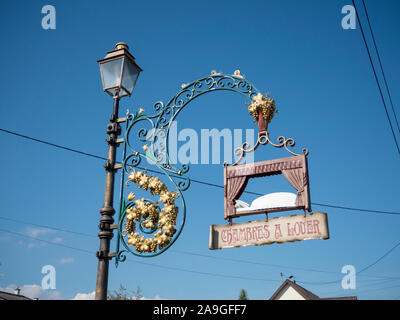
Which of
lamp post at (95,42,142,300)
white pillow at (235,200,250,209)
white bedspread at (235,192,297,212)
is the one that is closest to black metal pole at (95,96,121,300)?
lamp post at (95,42,142,300)

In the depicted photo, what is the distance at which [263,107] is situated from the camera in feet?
17.8

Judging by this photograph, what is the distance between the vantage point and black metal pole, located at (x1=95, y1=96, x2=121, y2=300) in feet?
17.0

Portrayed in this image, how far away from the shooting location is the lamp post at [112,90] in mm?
5449

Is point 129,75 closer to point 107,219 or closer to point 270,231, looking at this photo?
point 107,219

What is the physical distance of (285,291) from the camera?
2767 cm

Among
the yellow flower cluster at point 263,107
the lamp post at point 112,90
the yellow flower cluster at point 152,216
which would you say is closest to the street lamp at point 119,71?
the lamp post at point 112,90

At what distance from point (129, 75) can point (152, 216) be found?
2147 mm

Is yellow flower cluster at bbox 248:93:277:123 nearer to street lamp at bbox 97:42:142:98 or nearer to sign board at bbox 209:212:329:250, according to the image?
sign board at bbox 209:212:329:250

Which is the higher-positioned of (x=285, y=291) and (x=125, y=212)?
(x=285, y=291)

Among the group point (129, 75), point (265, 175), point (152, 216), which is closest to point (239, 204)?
point (265, 175)
